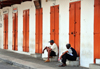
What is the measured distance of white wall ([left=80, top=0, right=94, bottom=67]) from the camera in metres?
8.26

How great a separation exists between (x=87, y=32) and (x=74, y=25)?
3.24 feet

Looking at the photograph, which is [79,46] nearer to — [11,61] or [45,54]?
[45,54]

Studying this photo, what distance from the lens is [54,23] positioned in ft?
35.3

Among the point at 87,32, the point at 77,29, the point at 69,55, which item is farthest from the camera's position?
the point at 77,29

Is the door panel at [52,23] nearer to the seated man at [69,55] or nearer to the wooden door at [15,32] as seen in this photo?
the seated man at [69,55]

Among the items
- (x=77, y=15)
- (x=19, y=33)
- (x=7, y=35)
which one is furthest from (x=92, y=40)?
(x=7, y=35)

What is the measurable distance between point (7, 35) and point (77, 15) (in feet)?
30.4

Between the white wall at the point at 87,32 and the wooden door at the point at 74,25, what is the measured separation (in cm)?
32

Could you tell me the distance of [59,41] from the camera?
10352 mm

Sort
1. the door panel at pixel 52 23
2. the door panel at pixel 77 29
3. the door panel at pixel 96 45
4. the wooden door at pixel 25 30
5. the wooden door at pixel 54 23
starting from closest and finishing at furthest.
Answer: the door panel at pixel 96 45
the door panel at pixel 77 29
the wooden door at pixel 54 23
the door panel at pixel 52 23
the wooden door at pixel 25 30

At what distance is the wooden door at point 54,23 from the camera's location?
10.5 metres

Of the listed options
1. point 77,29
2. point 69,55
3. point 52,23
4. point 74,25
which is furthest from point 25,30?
point 69,55

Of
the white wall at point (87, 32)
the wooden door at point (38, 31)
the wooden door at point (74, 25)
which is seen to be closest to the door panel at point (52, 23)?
the wooden door at point (38, 31)

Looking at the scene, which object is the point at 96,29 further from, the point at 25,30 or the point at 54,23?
the point at 25,30
